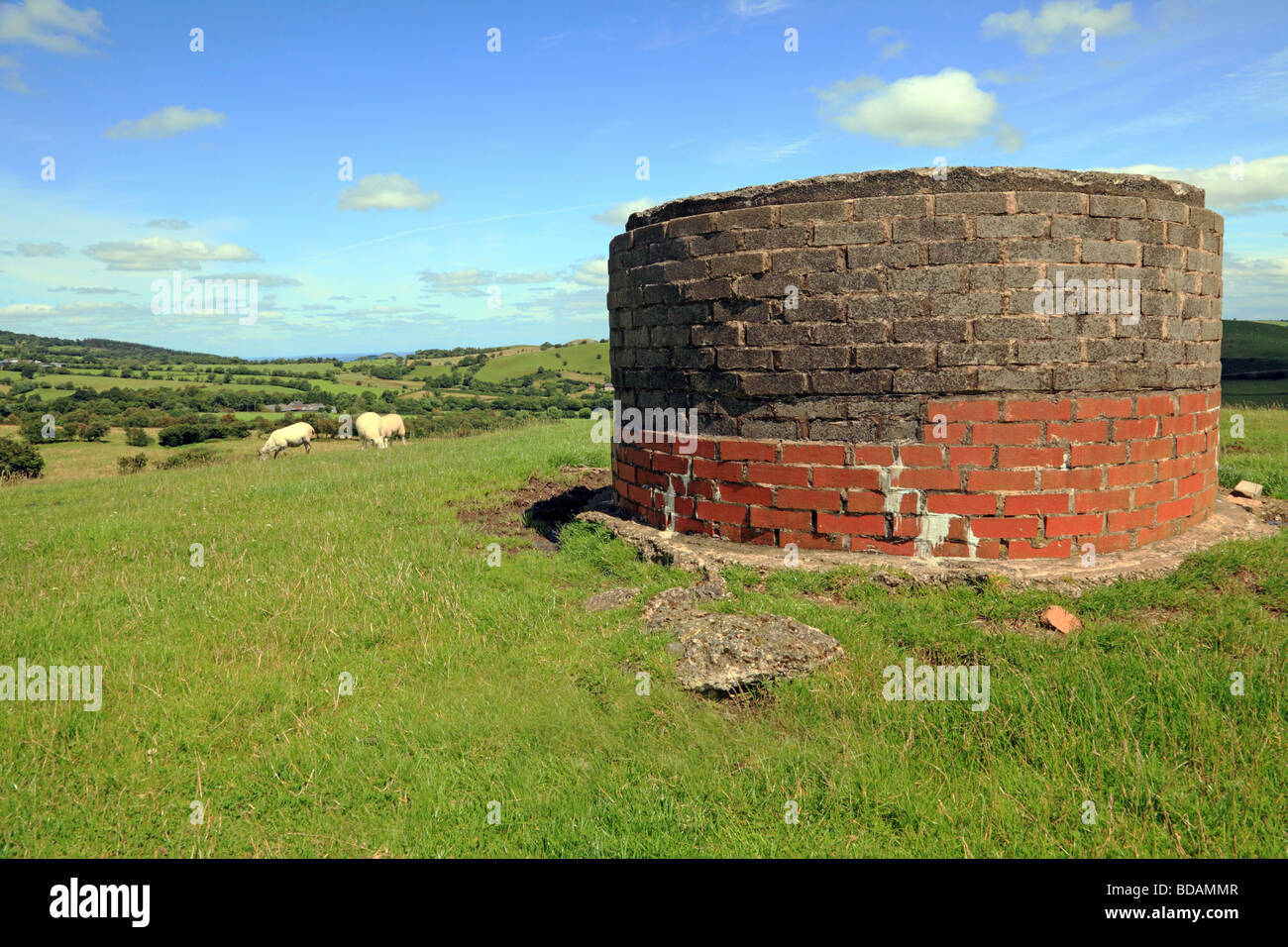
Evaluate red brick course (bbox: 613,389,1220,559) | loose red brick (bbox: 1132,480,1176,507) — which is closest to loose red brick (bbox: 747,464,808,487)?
red brick course (bbox: 613,389,1220,559)

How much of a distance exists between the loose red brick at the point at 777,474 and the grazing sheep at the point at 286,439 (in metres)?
18.0

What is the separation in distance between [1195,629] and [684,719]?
302 cm

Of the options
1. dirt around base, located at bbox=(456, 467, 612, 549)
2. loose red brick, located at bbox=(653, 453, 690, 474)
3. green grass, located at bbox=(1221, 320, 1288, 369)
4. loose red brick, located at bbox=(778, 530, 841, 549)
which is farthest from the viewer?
green grass, located at bbox=(1221, 320, 1288, 369)

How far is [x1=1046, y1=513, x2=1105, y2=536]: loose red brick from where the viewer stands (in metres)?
5.04

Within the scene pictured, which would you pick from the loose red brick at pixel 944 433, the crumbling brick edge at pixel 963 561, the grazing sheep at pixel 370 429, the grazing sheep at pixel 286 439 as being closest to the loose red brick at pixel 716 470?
the crumbling brick edge at pixel 963 561

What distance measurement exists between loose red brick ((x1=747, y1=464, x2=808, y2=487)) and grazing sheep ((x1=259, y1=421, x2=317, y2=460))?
17967mm

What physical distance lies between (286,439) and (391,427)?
3213 millimetres

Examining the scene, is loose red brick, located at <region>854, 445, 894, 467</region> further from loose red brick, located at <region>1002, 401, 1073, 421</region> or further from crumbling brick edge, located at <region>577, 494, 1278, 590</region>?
loose red brick, located at <region>1002, 401, 1073, 421</region>

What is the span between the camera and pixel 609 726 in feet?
11.7

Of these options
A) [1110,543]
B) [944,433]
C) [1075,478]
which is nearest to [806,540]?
[944,433]

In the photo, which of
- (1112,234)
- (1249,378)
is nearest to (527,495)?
(1112,234)

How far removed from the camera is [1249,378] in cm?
3684

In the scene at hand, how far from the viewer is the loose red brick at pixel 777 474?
5.30 m

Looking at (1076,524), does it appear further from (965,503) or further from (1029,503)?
(965,503)
